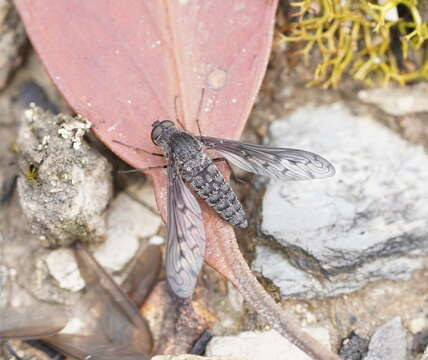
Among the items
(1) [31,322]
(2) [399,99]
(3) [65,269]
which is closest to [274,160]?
(2) [399,99]

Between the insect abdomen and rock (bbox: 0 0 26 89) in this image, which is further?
rock (bbox: 0 0 26 89)

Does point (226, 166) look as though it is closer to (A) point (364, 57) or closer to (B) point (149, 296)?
(B) point (149, 296)

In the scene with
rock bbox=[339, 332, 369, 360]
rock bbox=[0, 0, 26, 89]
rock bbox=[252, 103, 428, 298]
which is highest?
rock bbox=[0, 0, 26, 89]

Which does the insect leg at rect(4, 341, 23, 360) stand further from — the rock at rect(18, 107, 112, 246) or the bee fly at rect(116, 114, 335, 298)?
the bee fly at rect(116, 114, 335, 298)

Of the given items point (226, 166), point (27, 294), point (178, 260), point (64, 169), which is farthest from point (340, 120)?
point (27, 294)

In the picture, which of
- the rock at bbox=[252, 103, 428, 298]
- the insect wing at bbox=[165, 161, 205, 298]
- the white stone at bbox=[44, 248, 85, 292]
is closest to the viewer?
the insect wing at bbox=[165, 161, 205, 298]

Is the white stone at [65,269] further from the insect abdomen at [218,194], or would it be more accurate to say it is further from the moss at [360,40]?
the moss at [360,40]

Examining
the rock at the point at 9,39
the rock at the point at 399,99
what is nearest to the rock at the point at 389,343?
the rock at the point at 399,99

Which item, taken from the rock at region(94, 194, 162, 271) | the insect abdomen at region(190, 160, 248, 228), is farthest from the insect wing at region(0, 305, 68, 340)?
the insect abdomen at region(190, 160, 248, 228)

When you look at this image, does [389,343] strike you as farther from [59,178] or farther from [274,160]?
A: [59,178]
